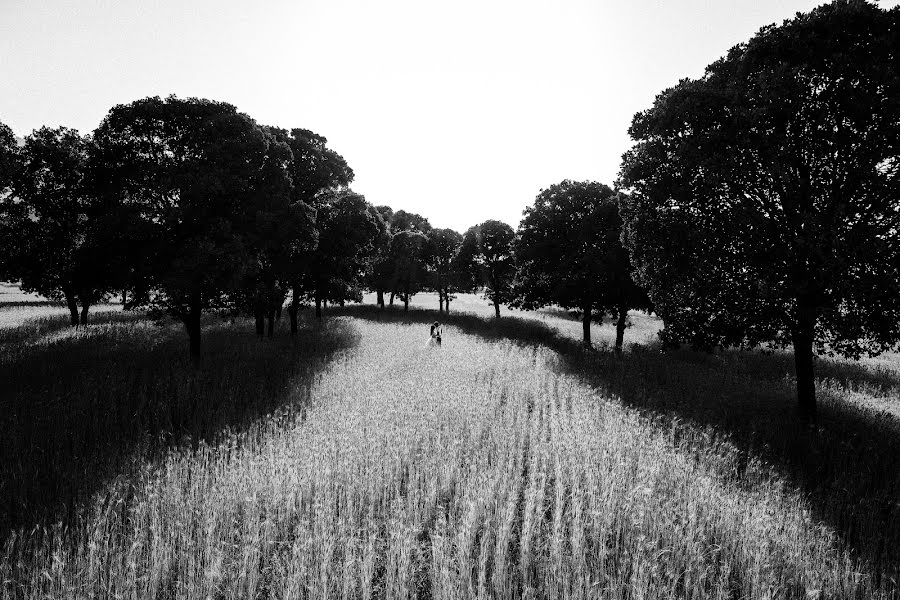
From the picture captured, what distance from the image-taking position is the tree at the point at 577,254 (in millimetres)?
21328

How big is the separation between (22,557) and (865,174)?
15350 millimetres

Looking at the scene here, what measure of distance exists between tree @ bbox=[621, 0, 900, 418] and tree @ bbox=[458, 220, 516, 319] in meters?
25.6

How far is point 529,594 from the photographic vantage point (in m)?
3.81

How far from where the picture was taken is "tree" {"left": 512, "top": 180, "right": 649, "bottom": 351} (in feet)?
70.0

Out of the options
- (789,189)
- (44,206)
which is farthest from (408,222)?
(789,189)

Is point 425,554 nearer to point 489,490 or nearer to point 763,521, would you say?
point 489,490

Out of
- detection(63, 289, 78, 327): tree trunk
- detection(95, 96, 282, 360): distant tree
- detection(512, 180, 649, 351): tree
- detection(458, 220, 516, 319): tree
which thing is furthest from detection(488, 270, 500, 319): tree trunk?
detection(63, 289, 78, 327): tree trunk

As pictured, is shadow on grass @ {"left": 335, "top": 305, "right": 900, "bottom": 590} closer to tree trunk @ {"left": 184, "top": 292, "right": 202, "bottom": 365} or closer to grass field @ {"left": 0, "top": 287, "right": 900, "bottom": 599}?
grass field @ {"left": 0, "top": 287, "right": 900, "bottom": 599}

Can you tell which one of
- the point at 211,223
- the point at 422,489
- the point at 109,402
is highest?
the point at 211,223

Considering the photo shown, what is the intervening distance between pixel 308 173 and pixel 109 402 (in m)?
14.4

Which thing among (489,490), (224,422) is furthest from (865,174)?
(224,422)

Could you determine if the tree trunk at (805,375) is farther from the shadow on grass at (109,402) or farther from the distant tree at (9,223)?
the distant tree at (9,223)

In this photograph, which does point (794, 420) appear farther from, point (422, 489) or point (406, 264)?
point (406, 264)

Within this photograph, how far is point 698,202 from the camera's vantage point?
35.5 ft
